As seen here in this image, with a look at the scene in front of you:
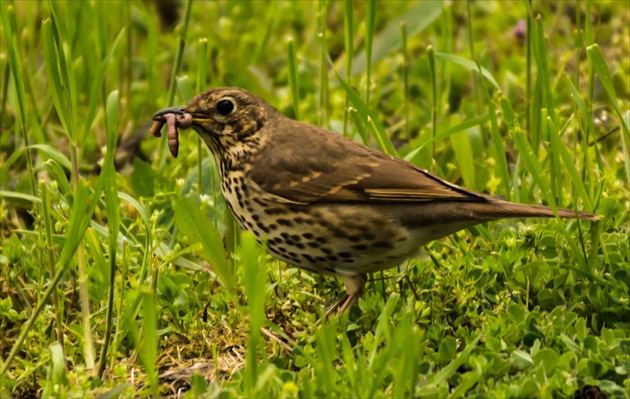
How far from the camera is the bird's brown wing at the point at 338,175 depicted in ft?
14.0

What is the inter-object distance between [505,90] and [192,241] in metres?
2.79

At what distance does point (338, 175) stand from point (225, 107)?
24.0 inches

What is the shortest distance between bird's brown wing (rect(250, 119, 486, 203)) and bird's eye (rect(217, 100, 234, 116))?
21 cm

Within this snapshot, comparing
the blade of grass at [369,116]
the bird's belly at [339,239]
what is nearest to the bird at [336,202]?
the bird's belly at [339,239]

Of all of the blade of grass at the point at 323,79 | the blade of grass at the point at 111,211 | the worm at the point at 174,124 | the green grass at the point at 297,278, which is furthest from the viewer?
the blade of grass at the point at 323,79

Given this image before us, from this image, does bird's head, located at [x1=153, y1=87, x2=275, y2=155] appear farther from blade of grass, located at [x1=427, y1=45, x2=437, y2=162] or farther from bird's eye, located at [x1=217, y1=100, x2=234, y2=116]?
blade of grass, located at [x1=427, y1=45, x2=437, y2=162]

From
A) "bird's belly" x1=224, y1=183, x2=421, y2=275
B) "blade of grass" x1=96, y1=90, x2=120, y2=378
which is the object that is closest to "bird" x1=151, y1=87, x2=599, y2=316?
"bird's belly" x1=224, y1=183, x2=421, y2=275

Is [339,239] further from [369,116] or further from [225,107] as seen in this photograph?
[225,107]

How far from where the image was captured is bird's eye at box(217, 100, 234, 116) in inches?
183

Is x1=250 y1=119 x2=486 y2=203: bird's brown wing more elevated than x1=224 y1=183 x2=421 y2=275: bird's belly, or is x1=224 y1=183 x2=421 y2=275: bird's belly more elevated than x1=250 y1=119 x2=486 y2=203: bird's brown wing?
x1=250 y1=119 x2=486 y2=203: bird's brown wing

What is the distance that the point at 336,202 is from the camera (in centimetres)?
433

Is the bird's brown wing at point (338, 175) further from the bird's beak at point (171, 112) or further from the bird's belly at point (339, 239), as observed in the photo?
the bird's beak at point (171, 112)

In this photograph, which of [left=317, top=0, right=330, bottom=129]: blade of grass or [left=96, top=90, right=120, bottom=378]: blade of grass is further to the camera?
[left=317, top=0, right=330, bottom=129]: blade of grass

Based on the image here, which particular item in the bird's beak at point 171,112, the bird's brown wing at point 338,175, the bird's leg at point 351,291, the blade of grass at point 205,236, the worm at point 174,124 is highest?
the bird's beak at point 171,112
